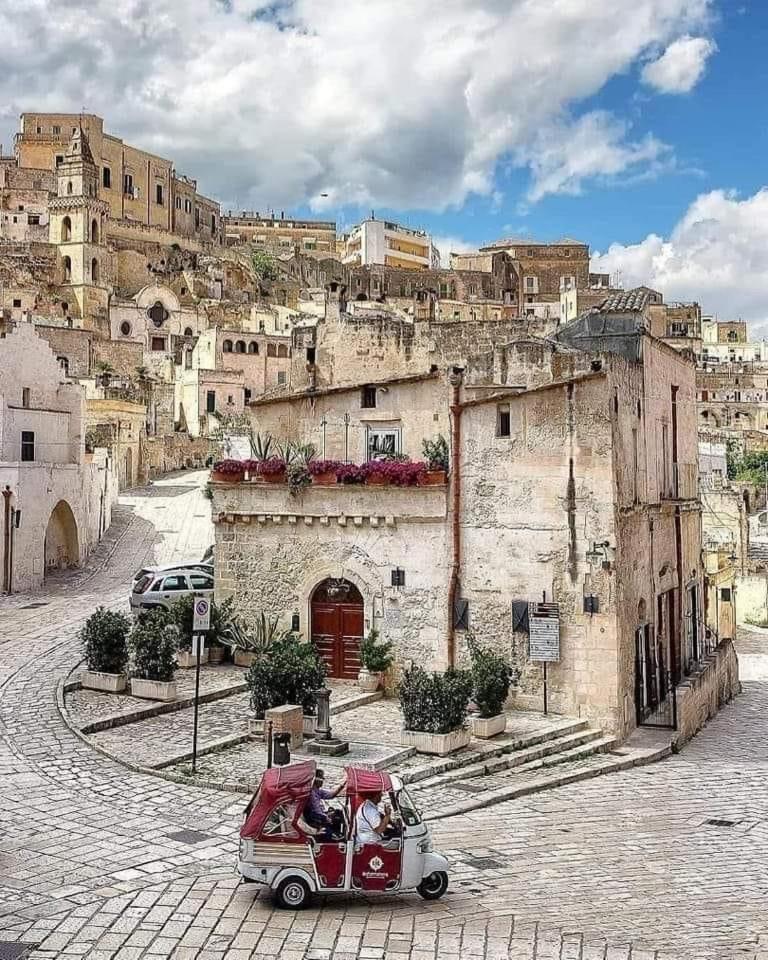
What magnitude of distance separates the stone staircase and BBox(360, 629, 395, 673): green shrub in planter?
13.0ft

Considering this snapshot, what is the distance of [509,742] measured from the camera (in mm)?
16547

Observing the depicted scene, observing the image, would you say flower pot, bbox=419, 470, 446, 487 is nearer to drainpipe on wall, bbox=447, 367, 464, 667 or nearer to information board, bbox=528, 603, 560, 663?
drainpipe on wall, bbox=447, 367, 464, 667

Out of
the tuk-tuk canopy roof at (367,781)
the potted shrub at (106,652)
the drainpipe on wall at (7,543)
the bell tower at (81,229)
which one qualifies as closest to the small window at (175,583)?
the potted shrub at (106,652)

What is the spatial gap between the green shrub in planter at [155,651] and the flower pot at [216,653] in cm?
292

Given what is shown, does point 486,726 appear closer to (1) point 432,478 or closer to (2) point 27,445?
(1) point 432,478

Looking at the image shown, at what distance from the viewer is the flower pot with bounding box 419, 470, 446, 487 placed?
20.0 metres

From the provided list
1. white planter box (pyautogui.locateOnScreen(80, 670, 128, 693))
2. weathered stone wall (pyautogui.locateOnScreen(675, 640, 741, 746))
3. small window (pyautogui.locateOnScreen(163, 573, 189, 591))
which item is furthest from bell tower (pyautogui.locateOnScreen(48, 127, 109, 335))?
white planter box (pyautogui.locateOnScreen(80, 670, 128, 693))

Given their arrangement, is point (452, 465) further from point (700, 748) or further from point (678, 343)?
point (678, 343)

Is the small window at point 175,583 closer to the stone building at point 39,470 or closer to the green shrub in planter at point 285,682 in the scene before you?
the stone building at point 39,470

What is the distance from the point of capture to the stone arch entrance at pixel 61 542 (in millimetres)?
33719

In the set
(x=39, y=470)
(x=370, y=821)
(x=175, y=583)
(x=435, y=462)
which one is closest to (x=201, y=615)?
(x=370, y=821)

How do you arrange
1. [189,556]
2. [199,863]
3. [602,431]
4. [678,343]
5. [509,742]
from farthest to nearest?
[678,343]
[189,556]
[602,431]
[509,742]
[199,863]

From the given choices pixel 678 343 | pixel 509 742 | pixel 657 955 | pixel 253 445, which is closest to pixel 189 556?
pixel 253 445

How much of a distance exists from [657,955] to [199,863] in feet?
16.1
